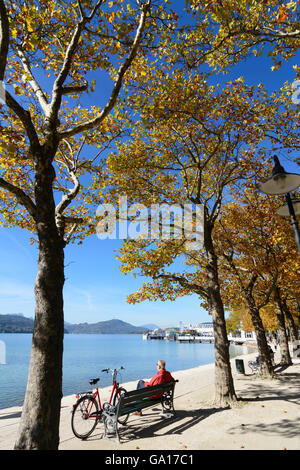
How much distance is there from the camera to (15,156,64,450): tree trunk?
3.88 m

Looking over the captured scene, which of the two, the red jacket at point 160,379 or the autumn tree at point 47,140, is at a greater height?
the autumn tree at point 47,140

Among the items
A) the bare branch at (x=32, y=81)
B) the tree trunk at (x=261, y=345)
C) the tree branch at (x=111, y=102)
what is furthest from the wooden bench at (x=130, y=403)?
the tree trunk at (x=261, y=345)

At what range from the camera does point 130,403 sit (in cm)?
715

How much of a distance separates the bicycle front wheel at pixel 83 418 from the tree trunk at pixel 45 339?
3.24m

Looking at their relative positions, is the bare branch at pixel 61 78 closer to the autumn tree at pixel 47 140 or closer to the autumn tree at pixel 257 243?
the autumn tree at pixel 47 140

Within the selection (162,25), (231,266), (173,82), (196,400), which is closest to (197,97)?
(173,82)

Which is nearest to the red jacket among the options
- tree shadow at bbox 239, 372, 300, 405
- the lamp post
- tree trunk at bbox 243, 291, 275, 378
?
tree shadow at bbox 239, 372, 300, 405

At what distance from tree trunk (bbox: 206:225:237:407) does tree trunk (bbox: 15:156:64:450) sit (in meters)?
7.04

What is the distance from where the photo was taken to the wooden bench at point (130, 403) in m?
6.62

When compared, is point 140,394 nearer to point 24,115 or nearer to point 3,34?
point 24,115

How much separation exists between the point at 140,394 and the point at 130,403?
0.37m

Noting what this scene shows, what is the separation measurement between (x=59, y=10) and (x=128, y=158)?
17.1 ft

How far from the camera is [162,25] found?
7629 mm

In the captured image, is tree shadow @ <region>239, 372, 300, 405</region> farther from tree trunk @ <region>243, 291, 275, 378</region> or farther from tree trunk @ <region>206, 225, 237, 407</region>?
tree trunk @ <region>206, 225, 237, 407</region>
